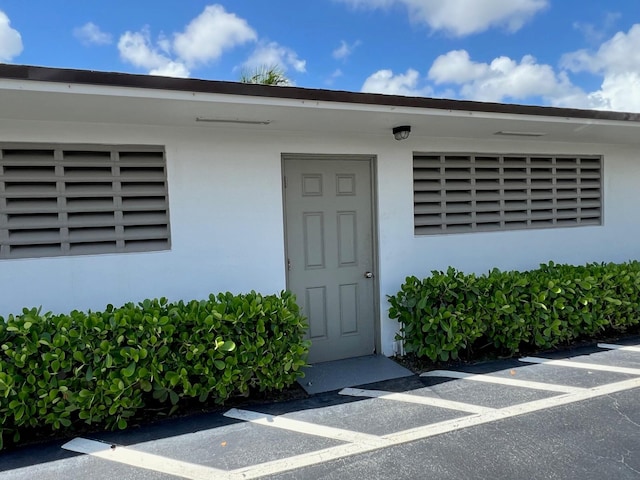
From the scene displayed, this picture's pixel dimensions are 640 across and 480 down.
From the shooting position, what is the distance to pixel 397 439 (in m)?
2.86

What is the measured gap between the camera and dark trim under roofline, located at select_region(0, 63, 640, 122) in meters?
2.63

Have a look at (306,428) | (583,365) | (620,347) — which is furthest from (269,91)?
(620,347)

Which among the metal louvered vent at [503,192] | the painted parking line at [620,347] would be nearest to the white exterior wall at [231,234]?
the metal louvered vent at [503,192]

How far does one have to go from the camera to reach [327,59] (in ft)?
29.3

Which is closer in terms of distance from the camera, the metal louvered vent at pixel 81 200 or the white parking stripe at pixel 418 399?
the white parking stripe at pixel 418 399

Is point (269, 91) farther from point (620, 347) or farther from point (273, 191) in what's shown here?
point (620, 347)

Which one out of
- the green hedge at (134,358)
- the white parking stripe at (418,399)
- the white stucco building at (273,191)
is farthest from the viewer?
the white stucco building at (273,191)

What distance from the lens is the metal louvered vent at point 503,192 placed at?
16.2 feet

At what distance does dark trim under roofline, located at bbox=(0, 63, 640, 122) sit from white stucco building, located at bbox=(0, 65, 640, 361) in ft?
0.04

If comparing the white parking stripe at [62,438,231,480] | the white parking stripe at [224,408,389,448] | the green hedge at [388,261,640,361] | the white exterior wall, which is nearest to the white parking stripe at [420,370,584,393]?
the green hedge at [388,261,640,361]

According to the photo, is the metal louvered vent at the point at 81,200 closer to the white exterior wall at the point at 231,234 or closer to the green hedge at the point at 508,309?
the white exterior wall at the point at 231,234

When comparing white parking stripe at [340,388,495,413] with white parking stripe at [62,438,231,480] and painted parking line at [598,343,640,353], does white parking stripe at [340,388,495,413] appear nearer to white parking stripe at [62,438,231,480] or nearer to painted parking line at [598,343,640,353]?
white parking stripe at [62,438,231,480]

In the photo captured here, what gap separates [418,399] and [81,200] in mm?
3461

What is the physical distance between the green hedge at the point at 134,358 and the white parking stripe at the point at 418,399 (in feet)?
1.99
